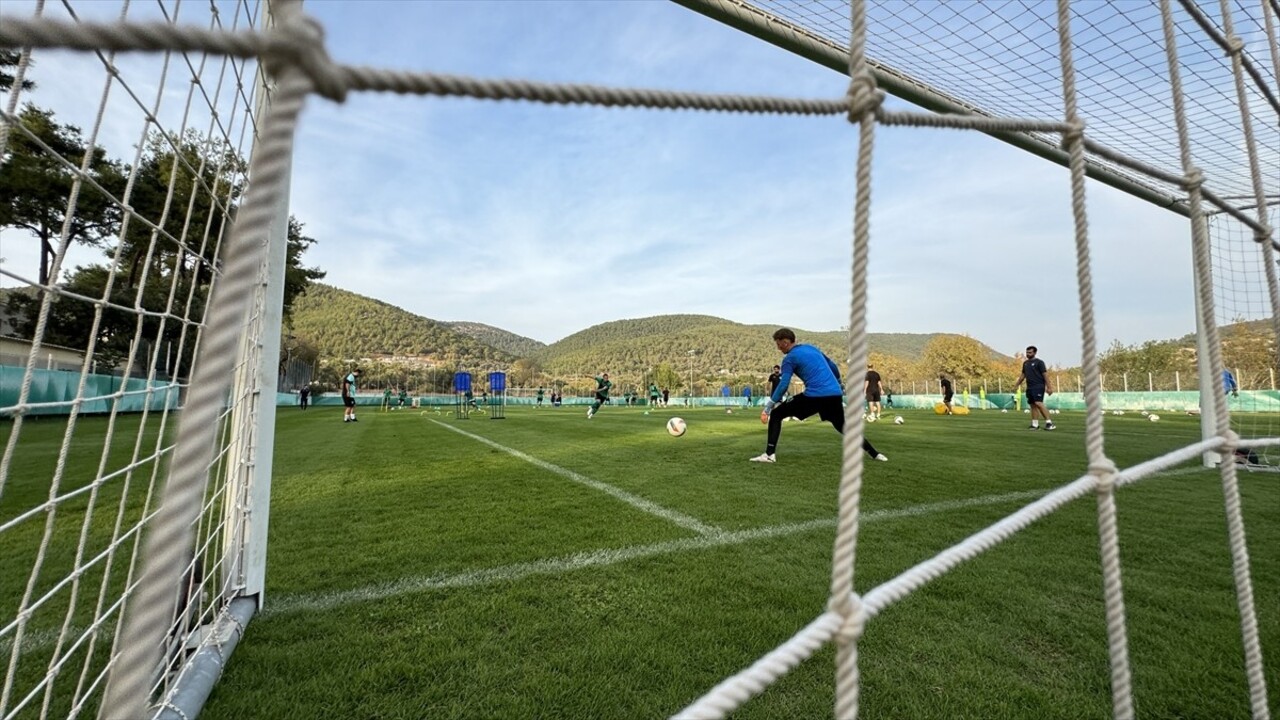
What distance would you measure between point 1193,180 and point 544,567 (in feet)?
9.06

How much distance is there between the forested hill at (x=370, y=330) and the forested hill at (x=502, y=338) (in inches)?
1020

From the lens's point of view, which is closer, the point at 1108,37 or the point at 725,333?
the point at 1108,37

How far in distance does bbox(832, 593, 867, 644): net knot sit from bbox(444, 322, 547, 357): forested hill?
13074 centimetres

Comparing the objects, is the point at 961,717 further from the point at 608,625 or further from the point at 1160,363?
the point at 1160,363

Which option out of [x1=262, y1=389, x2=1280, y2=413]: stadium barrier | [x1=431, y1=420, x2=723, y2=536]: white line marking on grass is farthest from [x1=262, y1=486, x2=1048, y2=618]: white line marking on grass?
[x1=262, y1=389, x2=1280, y2=413]: stadium barrier

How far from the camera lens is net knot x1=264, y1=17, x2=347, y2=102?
22.7 inches

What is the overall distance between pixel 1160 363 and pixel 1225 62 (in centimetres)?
4876

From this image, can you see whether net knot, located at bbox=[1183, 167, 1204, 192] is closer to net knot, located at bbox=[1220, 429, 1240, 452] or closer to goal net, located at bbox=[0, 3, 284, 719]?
net knot, located at bbox=[1220, 429, 1240, 452]

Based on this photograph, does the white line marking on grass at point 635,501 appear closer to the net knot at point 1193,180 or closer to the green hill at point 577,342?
the net knot at point 1193,180

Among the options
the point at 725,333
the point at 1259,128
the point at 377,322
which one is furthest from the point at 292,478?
the point at 725,333

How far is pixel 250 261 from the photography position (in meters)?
0.57

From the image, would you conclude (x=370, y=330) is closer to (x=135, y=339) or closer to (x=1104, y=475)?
(x=135, y=339)

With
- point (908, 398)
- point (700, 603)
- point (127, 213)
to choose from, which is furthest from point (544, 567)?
point (908, 398)

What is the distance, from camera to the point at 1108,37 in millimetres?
3879
